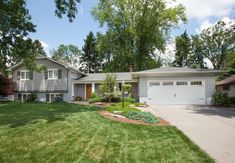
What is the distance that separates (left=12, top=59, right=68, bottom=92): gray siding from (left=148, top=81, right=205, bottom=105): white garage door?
1013 cm

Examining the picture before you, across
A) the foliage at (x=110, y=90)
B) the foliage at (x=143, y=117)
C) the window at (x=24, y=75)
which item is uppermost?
the window at (x=24, y=75)

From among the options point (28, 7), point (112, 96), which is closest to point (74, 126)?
point (112, 96)

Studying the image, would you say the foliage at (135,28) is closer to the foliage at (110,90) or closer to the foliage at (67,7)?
the foliage at (110,90)

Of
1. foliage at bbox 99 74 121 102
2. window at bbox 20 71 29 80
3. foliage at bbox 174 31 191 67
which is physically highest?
foliage at bbox 174 31 191 67

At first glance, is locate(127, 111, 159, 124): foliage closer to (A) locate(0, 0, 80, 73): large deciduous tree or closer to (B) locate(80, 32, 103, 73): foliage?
(A) locate(0, 0, 80, 73): large deciduous tree

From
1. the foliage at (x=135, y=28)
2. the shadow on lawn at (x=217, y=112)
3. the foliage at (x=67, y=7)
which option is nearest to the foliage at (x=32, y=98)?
the foliage at (x=67, y=7)

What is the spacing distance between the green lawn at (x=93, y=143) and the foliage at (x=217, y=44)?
39.2 m

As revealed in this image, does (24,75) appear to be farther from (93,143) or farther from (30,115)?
(93,143)

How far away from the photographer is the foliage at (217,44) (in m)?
41.2

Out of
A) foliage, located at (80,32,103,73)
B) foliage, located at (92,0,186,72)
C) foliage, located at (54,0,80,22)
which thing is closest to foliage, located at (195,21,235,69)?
foliage, located at (92,0,186,72)

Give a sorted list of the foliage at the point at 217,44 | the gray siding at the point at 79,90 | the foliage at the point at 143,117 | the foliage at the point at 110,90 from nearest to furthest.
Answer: the foliage at the point at 143,117 → the foliage at the point at 110,90 → the gray siding at the point at 79,90 → the foliage at the point at 217,44

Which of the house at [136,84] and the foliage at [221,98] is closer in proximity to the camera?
the foliage at [221,98]

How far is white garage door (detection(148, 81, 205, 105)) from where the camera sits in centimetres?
1931

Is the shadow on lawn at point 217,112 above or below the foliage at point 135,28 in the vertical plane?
below
